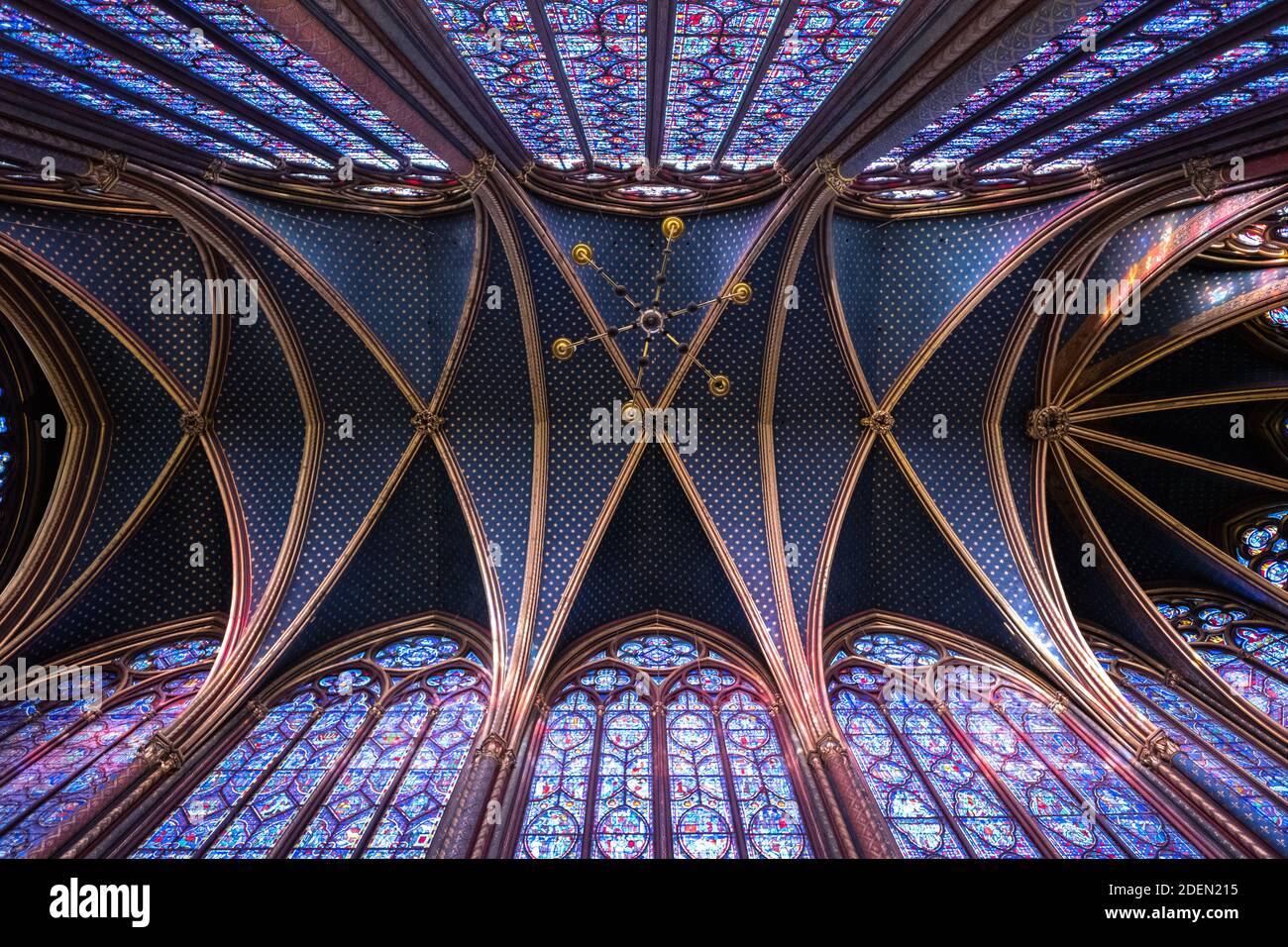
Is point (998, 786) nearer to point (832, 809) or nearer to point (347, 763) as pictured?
point (832, 809)

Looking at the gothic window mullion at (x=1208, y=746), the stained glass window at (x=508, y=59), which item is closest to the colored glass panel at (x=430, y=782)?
the stained glass window at (x=508, y=59)

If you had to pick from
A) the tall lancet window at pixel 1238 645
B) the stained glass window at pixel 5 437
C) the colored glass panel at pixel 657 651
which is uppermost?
the stained glass window at pixel 5 437

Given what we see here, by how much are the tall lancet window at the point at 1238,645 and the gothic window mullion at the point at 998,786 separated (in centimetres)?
433

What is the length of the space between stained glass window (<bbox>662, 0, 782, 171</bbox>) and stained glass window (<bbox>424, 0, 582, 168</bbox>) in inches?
30.1

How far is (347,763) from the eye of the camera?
9.59m

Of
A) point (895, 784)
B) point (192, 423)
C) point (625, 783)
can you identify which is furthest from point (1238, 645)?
point (192, 423)

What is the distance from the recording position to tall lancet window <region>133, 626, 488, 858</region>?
26.7 feet

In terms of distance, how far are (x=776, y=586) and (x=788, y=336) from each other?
4587 mm

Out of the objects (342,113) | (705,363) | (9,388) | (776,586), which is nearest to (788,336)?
(705,363)

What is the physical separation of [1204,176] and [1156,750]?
722cm

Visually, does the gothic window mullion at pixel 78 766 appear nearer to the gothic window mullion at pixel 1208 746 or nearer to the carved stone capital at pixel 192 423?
the carved stone capital at pixel 192 423

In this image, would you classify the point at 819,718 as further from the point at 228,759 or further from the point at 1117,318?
the point at 1117,318

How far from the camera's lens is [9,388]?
1199 centimetres

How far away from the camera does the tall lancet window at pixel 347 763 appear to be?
815cm
